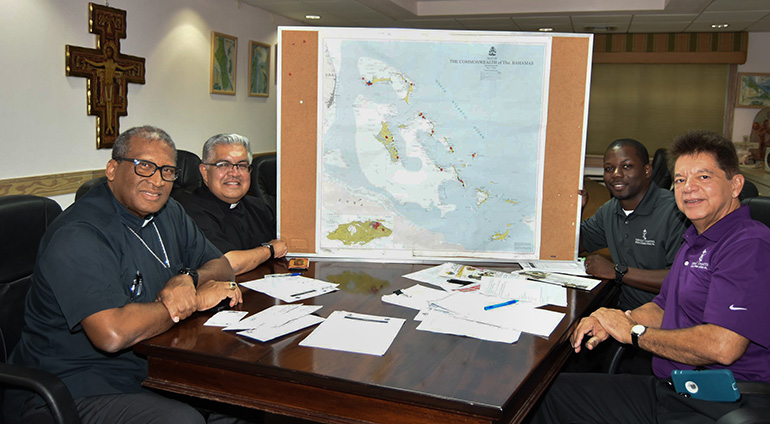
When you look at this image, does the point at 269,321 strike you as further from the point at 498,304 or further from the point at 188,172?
the point at 188,172

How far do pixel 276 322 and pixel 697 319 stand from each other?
1.23m

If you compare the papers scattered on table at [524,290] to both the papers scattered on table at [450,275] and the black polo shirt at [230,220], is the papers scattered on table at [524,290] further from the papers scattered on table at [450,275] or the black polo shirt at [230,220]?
the black polo shirt at [230,220]

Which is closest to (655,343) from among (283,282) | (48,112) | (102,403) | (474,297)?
(474,297)

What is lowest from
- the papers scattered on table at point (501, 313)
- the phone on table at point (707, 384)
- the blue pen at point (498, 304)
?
the phone on table at point (707, 384)

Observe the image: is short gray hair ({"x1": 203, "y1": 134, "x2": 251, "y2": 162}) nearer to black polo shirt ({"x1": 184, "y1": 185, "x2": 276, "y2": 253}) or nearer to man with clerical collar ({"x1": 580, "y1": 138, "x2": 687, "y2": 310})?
black polo shirt ({"x1": 184, "y1": 185, "x2": 276, "y2": 253})

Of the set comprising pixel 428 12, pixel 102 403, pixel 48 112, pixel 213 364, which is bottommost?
pixel 102 403

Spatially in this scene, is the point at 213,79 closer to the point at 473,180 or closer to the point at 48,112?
the point at 48,112

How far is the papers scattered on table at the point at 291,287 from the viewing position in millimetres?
1937

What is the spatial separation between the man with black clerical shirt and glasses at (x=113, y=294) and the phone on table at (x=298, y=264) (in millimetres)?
437

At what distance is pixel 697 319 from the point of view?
1721 millimetres

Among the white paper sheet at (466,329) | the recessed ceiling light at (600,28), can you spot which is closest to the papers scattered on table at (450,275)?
the white paper sheet at (466,329)

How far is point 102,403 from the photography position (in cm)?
159

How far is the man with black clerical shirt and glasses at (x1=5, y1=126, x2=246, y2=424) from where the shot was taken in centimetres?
154

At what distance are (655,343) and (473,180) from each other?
995 millimetres
